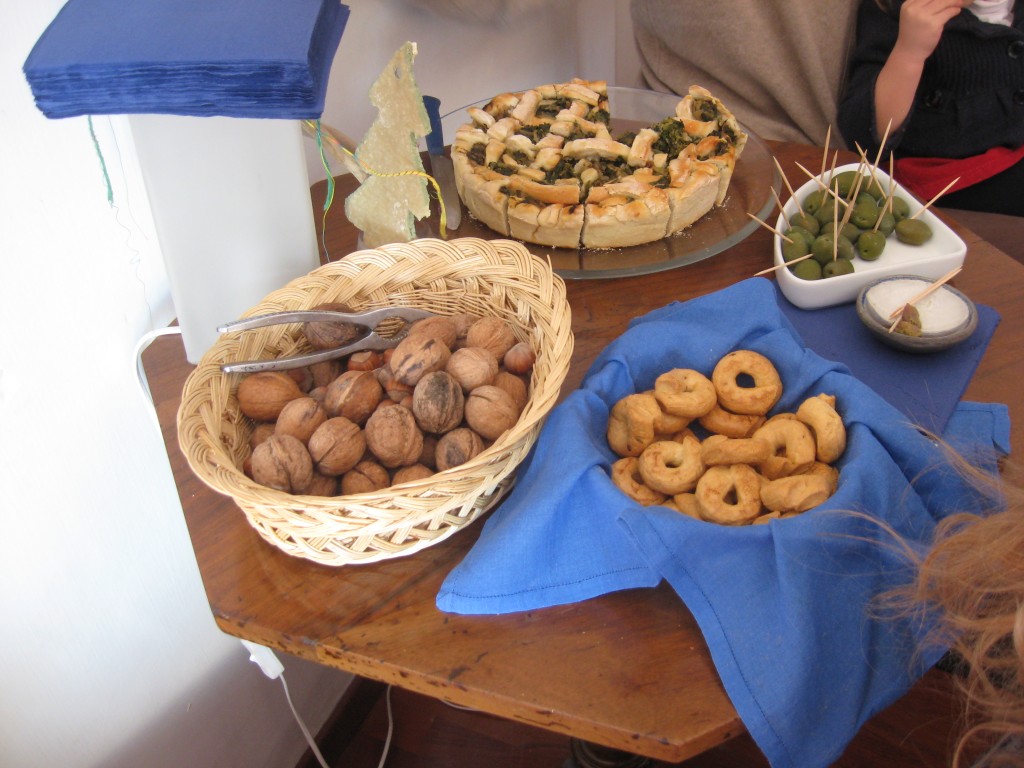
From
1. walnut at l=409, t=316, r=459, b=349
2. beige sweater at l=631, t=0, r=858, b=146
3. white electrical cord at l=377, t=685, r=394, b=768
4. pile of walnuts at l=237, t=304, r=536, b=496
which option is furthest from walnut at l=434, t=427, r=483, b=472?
beige sweater at l=631, t=0, r=858, b=146

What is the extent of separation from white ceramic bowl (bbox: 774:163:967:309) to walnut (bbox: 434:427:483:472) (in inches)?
18.1

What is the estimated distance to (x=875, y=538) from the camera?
0.59 meters

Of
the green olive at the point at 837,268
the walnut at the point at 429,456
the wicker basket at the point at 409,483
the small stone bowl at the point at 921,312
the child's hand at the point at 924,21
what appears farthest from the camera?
the child's hand at the point at 924,21

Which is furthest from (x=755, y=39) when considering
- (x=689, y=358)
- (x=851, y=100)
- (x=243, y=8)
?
(x=243, y=8)

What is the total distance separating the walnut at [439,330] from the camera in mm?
745

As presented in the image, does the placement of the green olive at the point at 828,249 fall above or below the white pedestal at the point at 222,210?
below

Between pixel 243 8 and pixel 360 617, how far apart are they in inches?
19.9

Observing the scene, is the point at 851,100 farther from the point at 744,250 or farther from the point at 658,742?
the point at 658,742

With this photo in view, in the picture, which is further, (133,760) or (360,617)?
(133,760)

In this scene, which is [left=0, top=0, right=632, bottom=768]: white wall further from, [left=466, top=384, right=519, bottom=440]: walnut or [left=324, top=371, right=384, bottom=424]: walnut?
[left=466, top=384, right=519, bottom=440]: walnut

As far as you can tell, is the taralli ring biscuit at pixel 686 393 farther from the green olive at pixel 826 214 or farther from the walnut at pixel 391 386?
the green olive at pixel 826 214

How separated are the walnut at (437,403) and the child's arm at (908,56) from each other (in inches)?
34.9

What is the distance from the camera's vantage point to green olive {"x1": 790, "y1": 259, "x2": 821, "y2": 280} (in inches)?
36.6

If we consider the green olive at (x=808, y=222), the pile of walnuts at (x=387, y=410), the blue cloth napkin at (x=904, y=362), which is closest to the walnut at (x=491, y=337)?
the pile of walnuts at (x=387, y=410)
